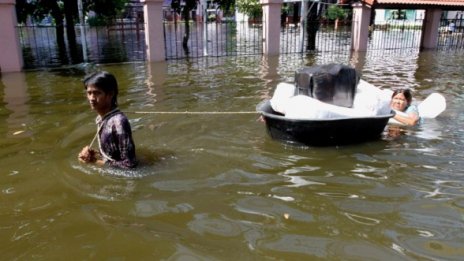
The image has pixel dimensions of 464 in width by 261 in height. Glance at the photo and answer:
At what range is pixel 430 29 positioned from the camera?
20906 mm

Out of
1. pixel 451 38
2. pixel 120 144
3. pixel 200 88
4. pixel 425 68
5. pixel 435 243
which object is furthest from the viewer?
pixel 451 38

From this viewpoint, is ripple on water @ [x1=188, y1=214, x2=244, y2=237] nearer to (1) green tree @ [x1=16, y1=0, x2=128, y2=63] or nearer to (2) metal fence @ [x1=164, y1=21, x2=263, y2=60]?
(2) metal fence @ [x1=164, y1=21, x2=263, y2=60]

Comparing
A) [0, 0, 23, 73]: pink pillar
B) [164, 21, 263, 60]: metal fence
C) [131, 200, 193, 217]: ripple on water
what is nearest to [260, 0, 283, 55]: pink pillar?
[164, 21, 263, 60]: metal fence

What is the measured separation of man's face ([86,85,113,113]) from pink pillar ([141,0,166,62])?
11870 mm

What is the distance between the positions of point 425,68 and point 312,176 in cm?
1120

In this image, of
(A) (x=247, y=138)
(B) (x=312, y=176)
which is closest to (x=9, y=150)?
(A) (x=247, y=138)

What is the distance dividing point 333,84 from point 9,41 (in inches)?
465

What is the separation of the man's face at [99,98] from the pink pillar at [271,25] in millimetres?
14058

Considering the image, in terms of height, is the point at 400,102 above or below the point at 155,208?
above

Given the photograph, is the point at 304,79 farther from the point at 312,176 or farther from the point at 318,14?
the point at 318,14

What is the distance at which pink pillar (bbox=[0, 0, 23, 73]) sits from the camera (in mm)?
13562

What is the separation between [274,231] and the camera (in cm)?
367

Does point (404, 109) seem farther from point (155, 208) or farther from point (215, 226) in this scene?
point (155, 208)

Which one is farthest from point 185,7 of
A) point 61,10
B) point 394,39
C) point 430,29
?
point 394,39
